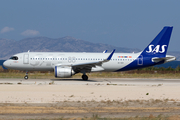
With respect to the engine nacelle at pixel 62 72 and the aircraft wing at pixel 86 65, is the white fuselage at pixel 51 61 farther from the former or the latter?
the engine nacelle at pixel 62 72

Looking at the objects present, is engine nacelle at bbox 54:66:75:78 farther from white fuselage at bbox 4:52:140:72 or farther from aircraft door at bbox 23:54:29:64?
aircraft door at bbox 23:54:29:64

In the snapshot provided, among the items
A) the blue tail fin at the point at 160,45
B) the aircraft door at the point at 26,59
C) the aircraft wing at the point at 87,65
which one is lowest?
the aircraft wing at the point at 87,65

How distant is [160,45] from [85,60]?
1063 centimetres

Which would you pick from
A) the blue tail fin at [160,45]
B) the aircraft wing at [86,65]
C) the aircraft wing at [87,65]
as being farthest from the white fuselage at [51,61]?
the blue tail fin at [160,45]

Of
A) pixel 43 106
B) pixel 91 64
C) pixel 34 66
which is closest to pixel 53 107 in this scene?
pixel 43 106

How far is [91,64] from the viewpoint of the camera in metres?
31.5

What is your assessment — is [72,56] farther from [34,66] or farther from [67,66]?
[34,66]

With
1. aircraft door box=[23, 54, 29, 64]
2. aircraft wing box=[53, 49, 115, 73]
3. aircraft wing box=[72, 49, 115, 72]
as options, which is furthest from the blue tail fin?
aircraft door box=[23, 54, 29, 64]

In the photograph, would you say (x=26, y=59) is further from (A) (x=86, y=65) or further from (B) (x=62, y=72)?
(A) (x=86, y=65)

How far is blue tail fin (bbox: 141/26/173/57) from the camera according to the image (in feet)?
117

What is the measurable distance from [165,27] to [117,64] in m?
8.62

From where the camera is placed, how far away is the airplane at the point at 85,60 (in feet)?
108

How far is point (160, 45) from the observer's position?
118 ft

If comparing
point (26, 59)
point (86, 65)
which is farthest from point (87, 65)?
point (26, 59)
